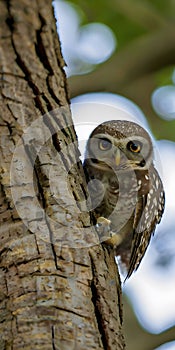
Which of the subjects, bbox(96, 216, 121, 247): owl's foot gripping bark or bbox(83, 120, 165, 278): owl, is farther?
bbox(83, 120, 165, 278): owl

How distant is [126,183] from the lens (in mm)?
3732

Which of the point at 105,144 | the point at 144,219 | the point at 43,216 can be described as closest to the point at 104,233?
the point at 43,216

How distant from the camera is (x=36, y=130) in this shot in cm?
255

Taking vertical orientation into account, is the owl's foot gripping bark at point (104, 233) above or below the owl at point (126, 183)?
below

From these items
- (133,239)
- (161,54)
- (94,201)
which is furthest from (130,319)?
(161,54)

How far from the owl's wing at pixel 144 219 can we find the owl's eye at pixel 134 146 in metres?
0.13

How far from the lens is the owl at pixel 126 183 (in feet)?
11.8

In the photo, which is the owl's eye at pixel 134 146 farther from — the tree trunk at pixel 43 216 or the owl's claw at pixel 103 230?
the tree trunk at pixel 43 216

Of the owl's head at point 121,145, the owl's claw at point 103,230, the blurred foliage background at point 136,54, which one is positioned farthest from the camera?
the blurred foliage background at point 136,54

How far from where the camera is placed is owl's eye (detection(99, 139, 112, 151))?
380 cm

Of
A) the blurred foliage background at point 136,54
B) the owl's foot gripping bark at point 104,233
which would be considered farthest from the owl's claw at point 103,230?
the blurred foliage background at point 136,54

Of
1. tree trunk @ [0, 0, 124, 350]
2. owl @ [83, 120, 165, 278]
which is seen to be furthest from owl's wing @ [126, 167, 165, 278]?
tree trunk @ [0, 0, 124, 350]

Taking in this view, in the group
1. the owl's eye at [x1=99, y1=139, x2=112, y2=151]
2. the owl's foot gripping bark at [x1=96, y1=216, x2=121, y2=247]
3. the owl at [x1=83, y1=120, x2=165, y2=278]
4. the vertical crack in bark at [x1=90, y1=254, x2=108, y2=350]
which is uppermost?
the owl's eye at [x1=99, y1=139, x2=112, y2=151]

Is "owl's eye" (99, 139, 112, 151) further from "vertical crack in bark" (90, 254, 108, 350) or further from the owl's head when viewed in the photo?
"vertical crack in bark" (90, 254, 108, 350)
